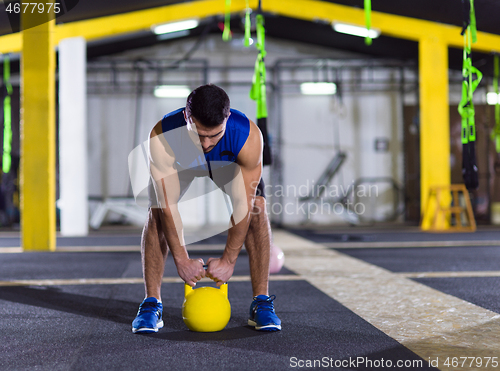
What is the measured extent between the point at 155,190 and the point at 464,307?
1.58m

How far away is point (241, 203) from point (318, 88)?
28.2ft

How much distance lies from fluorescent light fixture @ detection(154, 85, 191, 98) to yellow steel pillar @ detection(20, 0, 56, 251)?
14.8 feet

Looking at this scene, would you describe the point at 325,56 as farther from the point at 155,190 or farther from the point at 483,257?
the point at 155,190

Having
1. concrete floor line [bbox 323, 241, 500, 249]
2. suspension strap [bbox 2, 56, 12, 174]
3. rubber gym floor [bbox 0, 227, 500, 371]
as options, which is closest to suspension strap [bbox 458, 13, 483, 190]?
rubber gym floor [bbox 0, 227, 500, 371]

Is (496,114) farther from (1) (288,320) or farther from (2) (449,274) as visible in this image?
(1) (288,320)

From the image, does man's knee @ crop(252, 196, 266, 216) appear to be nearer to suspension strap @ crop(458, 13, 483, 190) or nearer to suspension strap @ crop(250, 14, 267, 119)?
suspension strap @ crop(250, 14, 267, 119)

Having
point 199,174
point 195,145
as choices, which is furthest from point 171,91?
point 195,145

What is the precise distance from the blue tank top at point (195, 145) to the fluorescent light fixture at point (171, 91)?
8.28m

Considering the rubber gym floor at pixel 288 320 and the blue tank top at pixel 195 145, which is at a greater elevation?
the blue tank top at pixel 195 145

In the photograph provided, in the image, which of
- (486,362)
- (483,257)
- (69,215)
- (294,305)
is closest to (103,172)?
(69,215)

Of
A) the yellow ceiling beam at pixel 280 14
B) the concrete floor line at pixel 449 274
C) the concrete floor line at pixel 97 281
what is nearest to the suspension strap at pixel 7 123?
the yellow ceiling beam at pixel 280 14

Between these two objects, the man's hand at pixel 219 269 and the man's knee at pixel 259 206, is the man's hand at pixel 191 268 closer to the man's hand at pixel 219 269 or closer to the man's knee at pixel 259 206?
the man's hand at pixel 219 269

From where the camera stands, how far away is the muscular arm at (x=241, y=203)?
6.17ft

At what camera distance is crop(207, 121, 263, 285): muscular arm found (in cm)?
188
